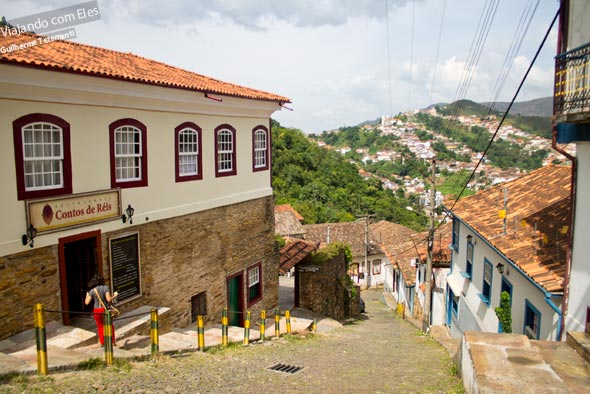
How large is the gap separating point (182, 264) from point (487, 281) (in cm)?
885

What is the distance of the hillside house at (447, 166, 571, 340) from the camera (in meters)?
10.2

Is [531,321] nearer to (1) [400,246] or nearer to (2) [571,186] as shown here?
(2) [571,186]

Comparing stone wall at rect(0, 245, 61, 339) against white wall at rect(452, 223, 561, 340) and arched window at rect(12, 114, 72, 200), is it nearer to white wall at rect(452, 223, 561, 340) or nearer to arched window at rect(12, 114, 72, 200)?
arched window at rect(12, 114, 72, 200)

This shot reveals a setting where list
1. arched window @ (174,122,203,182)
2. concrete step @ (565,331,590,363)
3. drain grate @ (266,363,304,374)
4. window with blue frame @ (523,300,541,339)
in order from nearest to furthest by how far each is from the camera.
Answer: concrete step @ (565,331,590,363), drain grate @ (266,363,304,374), window with blue frame @ (523,300,541,339), arched window @ (174,122,203,182)

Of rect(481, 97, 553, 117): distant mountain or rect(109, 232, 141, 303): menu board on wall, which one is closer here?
rect(481, 97, 553, 117): distant mountain

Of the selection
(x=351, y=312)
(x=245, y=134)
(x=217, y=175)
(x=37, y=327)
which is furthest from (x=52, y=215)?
(x=351, y=312)

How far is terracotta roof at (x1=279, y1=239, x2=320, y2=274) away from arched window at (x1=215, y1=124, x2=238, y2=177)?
520 centimetres

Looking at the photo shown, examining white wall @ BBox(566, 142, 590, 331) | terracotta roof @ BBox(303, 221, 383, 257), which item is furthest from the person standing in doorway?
terracotta roof @ BBox(303, 221, 383, 257)

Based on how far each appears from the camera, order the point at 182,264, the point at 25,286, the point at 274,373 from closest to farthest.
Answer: the point at 25,286
the point at 274,373
the point at 182,264

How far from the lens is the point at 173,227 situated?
1259 centimetres

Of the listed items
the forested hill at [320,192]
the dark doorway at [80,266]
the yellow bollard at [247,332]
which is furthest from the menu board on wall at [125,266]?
the forested hill at [320,192]

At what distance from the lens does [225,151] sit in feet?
47.7

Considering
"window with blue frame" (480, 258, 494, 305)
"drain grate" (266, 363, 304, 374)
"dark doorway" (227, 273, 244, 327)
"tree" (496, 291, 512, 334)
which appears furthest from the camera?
"dark doorway" (227, 273, 244, 327)

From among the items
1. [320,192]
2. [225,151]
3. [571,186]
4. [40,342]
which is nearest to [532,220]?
[571,186]
